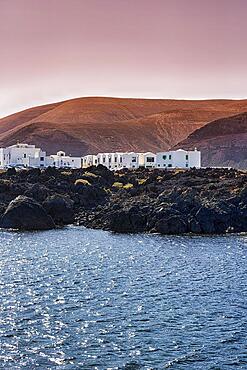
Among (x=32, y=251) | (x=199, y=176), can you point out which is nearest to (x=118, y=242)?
(x=32, y=251)

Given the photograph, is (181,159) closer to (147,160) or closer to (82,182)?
(147,160)

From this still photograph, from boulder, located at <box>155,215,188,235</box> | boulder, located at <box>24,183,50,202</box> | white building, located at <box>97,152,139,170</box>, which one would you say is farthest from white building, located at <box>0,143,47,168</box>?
boulder, located at <box>155,215,188,235</box>

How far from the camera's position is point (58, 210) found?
3253 inches

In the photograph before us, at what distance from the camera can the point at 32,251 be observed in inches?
2210

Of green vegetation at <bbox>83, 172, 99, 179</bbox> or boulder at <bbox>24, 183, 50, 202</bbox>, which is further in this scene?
green vegetation at <bbox>83, 172, 99, 179</bbox>

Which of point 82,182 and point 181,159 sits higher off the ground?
point 181,159

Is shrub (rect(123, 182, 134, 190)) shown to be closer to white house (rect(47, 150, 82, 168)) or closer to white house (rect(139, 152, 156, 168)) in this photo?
white house (rect(139, 152, 156, 168))

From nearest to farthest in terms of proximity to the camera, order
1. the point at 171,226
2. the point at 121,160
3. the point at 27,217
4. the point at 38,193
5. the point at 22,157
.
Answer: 1. the point at 171,226
2. the point at 27,217
3. the point at 38,193
4. the point at 22,157
5. the point at 121,160

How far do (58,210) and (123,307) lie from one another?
48527mm

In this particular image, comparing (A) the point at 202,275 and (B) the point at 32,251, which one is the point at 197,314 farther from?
(B) the point at 32,251

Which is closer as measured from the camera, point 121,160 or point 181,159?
point 181,159

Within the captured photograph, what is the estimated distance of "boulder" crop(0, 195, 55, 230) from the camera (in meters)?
74.6

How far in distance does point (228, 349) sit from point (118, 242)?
3557 centimetres

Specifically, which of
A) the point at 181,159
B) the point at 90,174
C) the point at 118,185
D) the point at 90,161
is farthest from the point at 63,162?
the point at 118,185
